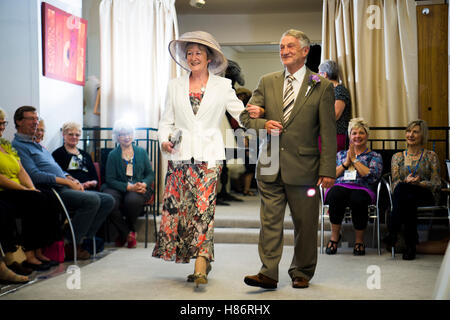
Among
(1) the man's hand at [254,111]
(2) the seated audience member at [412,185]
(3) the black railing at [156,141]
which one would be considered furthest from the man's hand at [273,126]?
(3) the black railing at [156,141]

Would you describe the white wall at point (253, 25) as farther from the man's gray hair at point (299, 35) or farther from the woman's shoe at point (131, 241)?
Answer: the man's gray hair at point (299, 35)

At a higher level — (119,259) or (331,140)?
(331,140)

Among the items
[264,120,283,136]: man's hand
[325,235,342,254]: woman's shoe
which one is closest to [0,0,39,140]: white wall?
[264,120,283,136]: man's hand

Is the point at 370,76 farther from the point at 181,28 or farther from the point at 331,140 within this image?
the point at 181,28

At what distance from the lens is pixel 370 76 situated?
19.6 ft

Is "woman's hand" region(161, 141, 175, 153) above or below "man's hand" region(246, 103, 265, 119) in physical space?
below

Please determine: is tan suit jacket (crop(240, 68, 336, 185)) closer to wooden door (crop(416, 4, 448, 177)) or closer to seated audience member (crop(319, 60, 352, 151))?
seated audience member (crop(319, 60, 352, 151))

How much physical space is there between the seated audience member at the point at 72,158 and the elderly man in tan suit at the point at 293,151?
2.08 metres

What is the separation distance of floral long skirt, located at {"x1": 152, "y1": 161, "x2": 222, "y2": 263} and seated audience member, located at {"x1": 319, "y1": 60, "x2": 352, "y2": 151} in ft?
7.15

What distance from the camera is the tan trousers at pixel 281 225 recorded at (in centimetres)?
329

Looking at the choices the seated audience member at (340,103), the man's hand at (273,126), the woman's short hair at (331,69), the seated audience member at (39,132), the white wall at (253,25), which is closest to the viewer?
the man's hand at (273,126)

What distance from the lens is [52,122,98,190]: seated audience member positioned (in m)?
4.86
